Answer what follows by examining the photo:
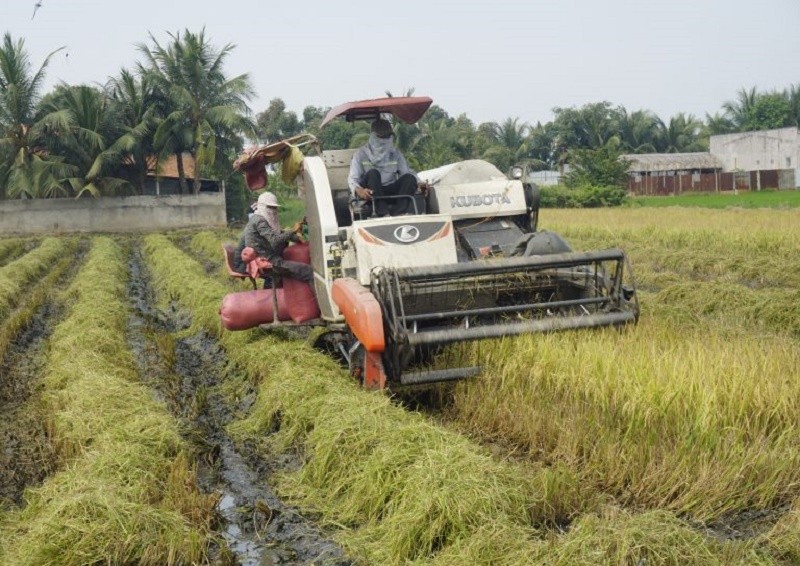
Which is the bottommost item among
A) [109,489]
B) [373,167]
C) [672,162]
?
[109,489]

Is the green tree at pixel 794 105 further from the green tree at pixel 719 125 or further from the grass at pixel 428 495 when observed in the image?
the grass at pixel 428 495

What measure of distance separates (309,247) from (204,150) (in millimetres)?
25041

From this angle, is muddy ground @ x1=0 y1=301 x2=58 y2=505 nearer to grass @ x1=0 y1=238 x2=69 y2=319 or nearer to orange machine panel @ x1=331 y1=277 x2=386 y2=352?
orange machine panel @ x1=331 y1=277 x2=386 y2=352

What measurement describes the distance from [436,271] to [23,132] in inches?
1193

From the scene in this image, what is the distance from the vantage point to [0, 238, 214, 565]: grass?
3.99m

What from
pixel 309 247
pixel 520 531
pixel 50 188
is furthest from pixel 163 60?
pixel 520 531

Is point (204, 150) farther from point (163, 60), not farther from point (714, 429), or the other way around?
point (714, 429)

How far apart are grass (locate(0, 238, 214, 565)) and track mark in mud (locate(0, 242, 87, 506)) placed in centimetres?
12

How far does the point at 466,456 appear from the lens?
14.3ft

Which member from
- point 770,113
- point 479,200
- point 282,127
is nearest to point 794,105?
point 770,113

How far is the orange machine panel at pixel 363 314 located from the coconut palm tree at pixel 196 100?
26.7 meters

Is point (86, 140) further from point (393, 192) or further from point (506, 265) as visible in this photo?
point (506, 265)

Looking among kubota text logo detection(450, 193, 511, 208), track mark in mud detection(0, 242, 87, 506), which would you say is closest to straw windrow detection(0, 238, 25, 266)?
track mark in mud detection(0, 242, 87, 506)

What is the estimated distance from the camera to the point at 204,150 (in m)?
31.8
